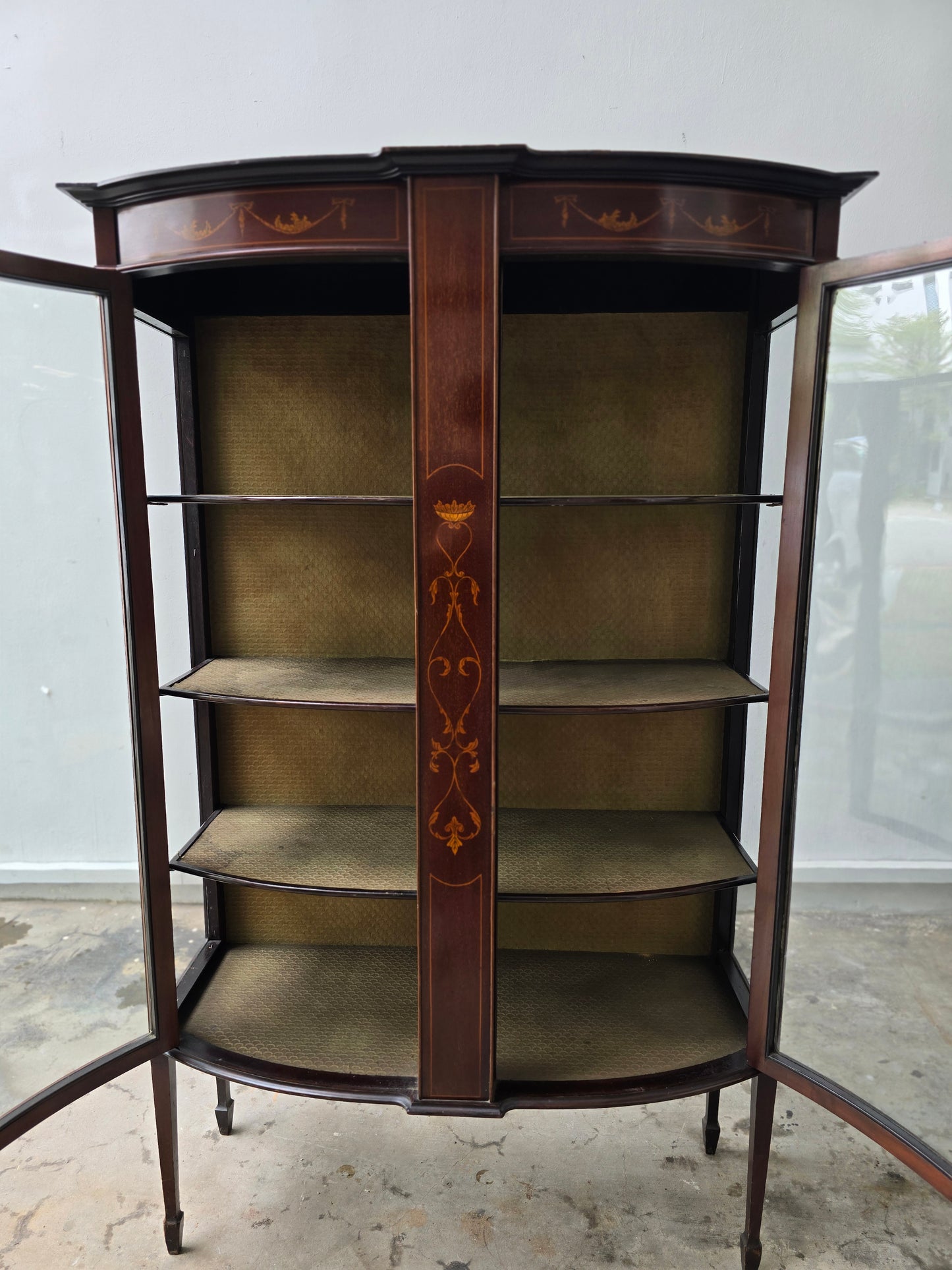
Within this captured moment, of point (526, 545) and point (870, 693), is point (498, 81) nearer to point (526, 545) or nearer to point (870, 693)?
point (526, 545)

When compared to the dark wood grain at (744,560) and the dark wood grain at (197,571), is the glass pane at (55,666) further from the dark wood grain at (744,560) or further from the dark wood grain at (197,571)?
the dark wood grain at (744,560)

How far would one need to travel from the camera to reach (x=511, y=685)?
188 centimetres

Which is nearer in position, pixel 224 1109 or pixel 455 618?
pixel 455 618

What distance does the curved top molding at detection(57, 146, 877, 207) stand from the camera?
1412 mm

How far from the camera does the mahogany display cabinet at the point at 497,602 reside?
1509mm

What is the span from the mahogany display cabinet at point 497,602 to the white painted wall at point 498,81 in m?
1.22

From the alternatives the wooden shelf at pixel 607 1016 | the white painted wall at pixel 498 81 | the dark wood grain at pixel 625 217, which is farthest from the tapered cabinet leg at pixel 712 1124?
the white painted wall at pixel 498 81

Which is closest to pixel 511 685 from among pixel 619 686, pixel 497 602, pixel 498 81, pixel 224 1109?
pixel 619 686

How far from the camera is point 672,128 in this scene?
110 inches

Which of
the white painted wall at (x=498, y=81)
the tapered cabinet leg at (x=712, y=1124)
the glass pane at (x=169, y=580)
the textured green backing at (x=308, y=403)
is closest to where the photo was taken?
the textured green backing at (x=308, y=403)

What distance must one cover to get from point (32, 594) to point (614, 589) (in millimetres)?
1232

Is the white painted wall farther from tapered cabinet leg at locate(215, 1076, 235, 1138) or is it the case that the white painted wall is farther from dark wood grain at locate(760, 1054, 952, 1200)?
tapered cabinet leg at locate(215, 1076, 235, 1138)

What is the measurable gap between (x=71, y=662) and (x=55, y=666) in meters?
0.03

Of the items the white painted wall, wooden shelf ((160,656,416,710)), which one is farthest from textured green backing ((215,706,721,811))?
the white painted wall
